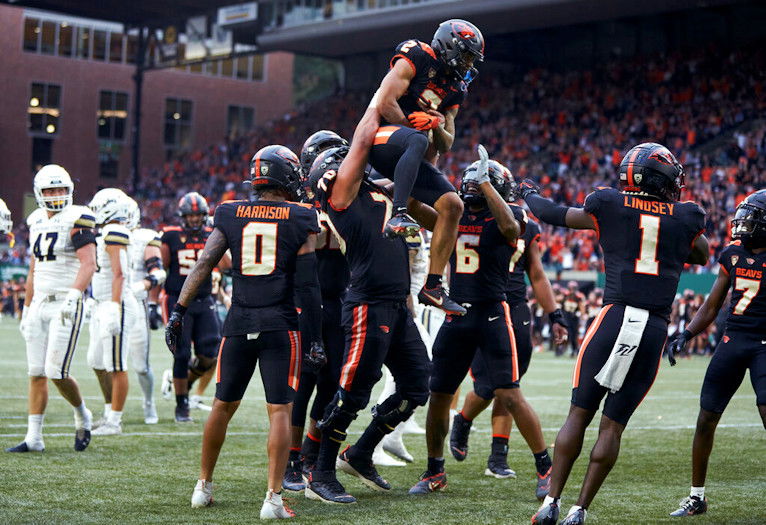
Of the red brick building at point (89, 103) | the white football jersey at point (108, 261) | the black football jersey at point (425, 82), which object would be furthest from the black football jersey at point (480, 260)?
the red brick building at point (89, 103)

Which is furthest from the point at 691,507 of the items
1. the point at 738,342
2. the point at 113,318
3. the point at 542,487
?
the point at 113,318

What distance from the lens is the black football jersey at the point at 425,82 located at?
6.57 m

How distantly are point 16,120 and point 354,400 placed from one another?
4439 cm

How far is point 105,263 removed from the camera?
10555mm

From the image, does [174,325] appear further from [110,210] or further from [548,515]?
[110,210]

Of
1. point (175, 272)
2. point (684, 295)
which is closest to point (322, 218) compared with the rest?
point (175, 272)

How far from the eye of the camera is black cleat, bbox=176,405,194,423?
36.1 ft

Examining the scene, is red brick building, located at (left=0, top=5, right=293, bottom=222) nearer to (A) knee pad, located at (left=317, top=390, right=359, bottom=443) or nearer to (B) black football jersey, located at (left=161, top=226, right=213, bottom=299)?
(B) black football jersey, located at (left=161, top=226, right=213, bottom=299)

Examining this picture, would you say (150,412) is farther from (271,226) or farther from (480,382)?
(271,226)

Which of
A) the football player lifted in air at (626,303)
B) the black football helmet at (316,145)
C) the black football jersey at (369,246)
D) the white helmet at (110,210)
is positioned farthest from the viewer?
the white helmet at (110,210)

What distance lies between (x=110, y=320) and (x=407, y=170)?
15.2ft

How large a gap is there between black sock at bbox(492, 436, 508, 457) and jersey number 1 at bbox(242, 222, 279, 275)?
2654mm

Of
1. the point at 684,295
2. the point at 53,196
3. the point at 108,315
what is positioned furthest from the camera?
the point at 684,295

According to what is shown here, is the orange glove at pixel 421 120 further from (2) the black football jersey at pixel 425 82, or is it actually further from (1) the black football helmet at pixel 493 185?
(1) the black football helmet at pixel 493 185
